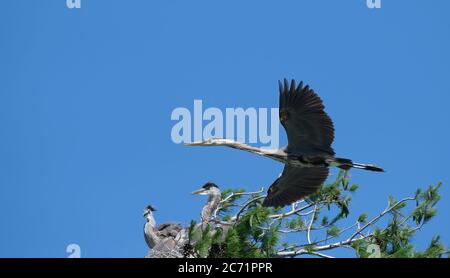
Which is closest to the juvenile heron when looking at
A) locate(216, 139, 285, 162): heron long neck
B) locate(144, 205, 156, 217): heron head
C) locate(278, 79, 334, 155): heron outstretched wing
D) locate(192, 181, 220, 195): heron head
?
locate(192, 181, 220, 195): heron head

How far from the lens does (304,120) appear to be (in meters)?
15.8

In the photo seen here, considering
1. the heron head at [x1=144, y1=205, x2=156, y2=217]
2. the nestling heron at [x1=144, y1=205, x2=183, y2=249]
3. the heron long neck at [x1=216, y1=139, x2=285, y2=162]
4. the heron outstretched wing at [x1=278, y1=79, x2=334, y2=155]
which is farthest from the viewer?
the heron head at [x1=144, y1=205, x2=156, y2=217]

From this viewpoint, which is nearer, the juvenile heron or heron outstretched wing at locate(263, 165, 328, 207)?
the juvenile heron

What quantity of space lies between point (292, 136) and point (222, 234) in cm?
227

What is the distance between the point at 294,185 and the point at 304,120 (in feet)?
4.12

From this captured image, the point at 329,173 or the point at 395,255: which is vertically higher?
the point at 329,173

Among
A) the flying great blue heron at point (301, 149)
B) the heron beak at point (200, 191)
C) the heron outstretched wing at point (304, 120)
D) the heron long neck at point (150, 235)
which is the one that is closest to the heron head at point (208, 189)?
the heron beak at point (200, 191)

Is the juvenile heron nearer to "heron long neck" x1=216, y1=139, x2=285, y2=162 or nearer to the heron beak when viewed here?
→ the heron beak

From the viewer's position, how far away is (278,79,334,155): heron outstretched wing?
51.1 feet

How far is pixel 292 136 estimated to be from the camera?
16.3 m
